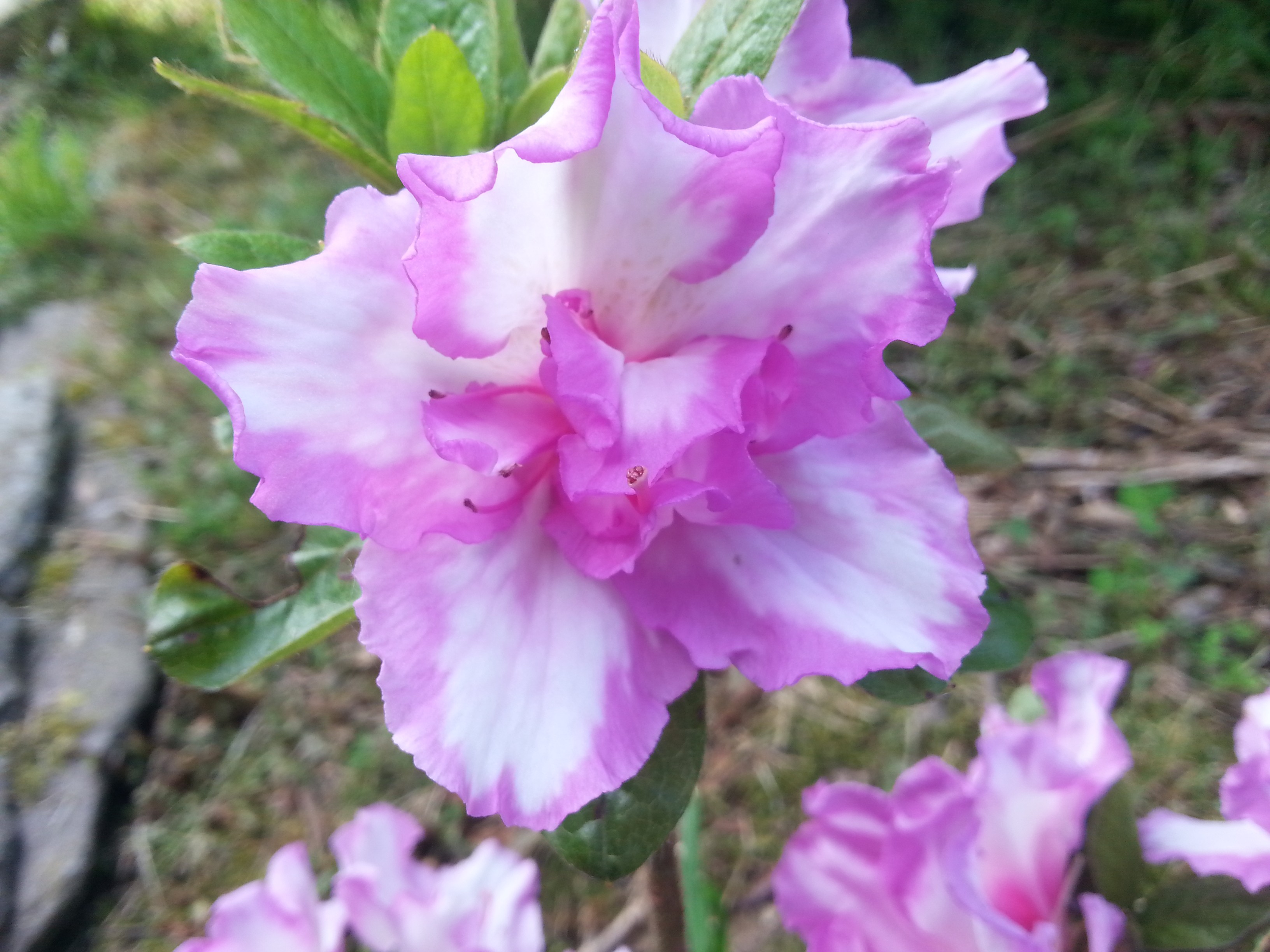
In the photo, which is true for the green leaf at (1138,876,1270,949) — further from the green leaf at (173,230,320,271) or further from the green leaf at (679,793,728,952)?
the green leaf at (173,230,320,271)

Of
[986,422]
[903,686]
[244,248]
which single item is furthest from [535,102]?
[986,422]

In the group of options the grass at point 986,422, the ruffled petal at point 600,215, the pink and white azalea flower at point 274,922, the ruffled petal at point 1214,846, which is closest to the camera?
the ruffled petal at point 600,215

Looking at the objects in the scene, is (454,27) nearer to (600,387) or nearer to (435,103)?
(435,103)

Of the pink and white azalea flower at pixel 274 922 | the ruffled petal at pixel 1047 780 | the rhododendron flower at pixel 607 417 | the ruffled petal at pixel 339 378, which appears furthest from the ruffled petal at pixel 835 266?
the pink and white azalea flower at pixel 274 922

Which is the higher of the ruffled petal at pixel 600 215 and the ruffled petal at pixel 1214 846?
the ruffled petal at pixel 600 215

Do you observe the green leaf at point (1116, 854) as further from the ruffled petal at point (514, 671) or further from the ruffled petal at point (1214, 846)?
the ruffled petal at point (514, 671)

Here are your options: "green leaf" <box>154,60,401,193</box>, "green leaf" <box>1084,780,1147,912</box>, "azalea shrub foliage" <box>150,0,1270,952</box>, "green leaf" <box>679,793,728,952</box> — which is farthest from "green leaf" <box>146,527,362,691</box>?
"green leaf" <box>1084,780,1147,912</box>

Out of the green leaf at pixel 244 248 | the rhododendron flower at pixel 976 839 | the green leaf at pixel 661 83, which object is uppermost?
the green leaf at pixel 661 83
